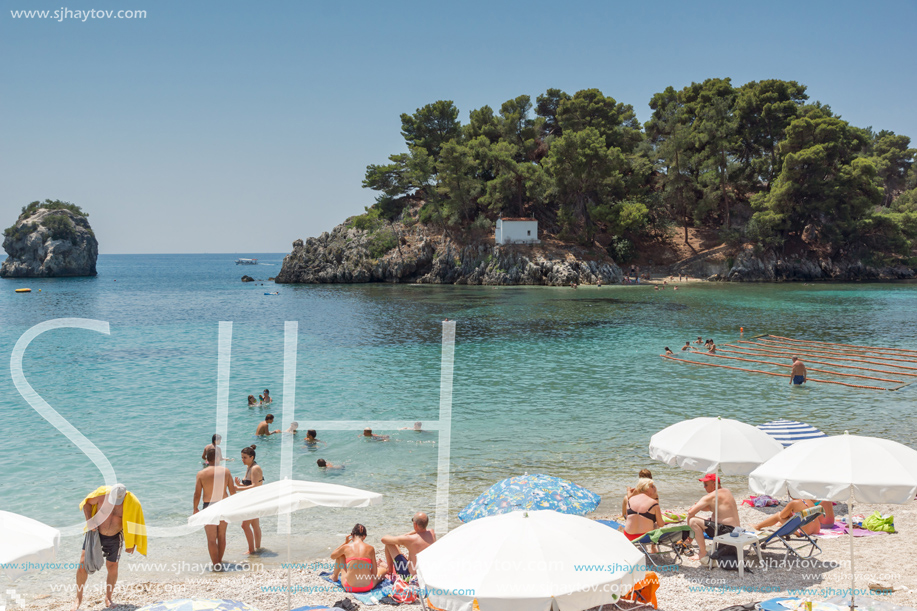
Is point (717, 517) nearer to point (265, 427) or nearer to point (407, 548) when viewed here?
point (407, 548)

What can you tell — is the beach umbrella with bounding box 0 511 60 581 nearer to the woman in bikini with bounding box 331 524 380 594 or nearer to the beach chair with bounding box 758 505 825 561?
the woman in bikini with bounding box 331 524 380 594

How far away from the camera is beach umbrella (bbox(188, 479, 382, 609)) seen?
7.50m

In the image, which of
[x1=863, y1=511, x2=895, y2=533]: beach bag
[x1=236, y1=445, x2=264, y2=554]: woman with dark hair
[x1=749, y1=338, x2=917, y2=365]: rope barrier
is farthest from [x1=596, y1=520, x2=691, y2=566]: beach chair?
[x1=749, y1=338, x2=917, y2=365]: rope barrier

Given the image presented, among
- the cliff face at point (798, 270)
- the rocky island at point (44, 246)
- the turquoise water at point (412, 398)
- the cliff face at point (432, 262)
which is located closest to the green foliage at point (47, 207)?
the rocky island at point (44, 246)

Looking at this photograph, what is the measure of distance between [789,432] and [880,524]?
9.01ft

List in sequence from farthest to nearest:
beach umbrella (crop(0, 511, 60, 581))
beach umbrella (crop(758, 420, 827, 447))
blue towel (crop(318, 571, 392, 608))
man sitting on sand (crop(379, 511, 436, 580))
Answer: beach umbrella (crop(758, 420, 827, 447)), man sitting on sand (crop(379, 511, 436, 580)), blue towel (crop(318, 571, 392, 608)), beach umbrella (crop(0, 511, 60, 581))

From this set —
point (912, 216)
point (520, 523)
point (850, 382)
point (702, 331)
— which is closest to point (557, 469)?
point (520, 523)

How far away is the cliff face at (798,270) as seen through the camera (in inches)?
2768

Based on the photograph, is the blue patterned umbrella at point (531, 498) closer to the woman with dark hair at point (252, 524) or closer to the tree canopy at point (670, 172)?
the woman with dark hair at point (252, 524)

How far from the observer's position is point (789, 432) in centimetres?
1266

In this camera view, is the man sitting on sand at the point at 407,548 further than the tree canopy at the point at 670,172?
No

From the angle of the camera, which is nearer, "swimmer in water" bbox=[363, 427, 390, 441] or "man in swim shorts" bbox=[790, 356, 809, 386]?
"swimmer in water" bbox=[363, 427, 390, 441]

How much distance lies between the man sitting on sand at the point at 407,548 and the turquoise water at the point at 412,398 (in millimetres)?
2035

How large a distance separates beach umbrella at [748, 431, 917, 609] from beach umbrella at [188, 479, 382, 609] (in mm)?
5264
